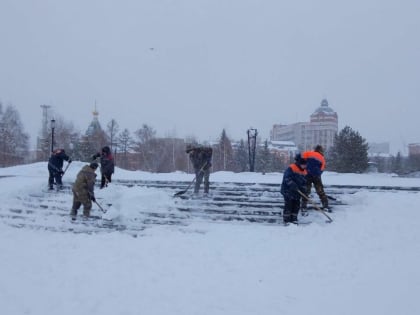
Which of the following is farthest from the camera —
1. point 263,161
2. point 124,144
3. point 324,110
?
point 324,110

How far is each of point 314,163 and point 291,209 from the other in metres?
1.30

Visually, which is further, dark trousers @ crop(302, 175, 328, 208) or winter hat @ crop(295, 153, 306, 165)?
dark trousers @ crop(302, 175, 328, 208)

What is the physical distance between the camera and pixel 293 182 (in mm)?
8211

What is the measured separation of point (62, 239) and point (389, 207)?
7081 mm

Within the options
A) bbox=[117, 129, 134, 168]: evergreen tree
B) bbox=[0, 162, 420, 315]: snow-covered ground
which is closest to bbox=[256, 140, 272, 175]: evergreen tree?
bbox=[117, 129, 134, 168]: evergreen tree

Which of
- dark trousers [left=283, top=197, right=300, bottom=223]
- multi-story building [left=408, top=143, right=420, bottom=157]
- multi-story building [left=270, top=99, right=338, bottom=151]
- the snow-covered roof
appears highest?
the snow-covered roof

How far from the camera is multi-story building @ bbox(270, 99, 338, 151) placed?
10319cm

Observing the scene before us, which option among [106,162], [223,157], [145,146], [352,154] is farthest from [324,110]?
[106,162]

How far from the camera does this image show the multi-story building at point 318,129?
4063 inches

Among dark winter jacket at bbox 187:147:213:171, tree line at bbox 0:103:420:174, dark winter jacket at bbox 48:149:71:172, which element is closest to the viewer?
dark winter jacket at bbox 187:147:213:171

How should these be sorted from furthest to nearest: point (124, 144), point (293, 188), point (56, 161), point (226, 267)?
point (124, 144), point (56, 161), point (293, 188), point (226, 267)

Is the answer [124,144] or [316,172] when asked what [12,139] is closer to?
[124,144]

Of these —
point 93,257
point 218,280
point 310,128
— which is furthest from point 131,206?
point 310,128

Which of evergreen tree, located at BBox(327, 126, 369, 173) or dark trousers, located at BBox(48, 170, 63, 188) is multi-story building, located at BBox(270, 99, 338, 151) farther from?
dark trousers, located at BBox(48, 170, 63, 188)
